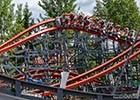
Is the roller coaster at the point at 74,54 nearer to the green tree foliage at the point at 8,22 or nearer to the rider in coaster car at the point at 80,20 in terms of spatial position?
the rider in coaster car at the point at 80,20

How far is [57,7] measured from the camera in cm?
3684

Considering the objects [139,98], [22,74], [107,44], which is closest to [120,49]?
[107,44]

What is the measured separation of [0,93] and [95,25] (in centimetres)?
2150

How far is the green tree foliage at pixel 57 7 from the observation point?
3653 cm

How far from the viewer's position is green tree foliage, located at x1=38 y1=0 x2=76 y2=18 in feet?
120

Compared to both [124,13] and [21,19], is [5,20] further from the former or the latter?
[124,13]

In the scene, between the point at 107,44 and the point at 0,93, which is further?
the point at 107,44

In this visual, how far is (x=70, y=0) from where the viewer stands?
3688 cm

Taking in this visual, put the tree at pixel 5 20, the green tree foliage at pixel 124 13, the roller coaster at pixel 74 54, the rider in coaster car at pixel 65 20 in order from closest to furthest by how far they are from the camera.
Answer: the roller coaster at pixel 74 54 < the rider in coaster car at pixel 65 20 < the tree at pixel 5 20 < the green tree foliage at pixel 124 13

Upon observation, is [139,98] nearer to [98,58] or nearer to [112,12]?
[98,58]

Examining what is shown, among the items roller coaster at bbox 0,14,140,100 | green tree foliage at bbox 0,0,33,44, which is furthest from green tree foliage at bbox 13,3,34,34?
roller coaster at bbox 0,14,140,100

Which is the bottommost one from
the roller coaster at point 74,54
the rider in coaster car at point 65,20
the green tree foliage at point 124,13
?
the roller coaster at point 74,54

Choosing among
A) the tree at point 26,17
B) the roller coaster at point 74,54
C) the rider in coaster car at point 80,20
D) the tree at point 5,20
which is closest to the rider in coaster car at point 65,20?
the roller coaster at point 74,54

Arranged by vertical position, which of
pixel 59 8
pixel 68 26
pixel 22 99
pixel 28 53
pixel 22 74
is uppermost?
pixel 59 8
